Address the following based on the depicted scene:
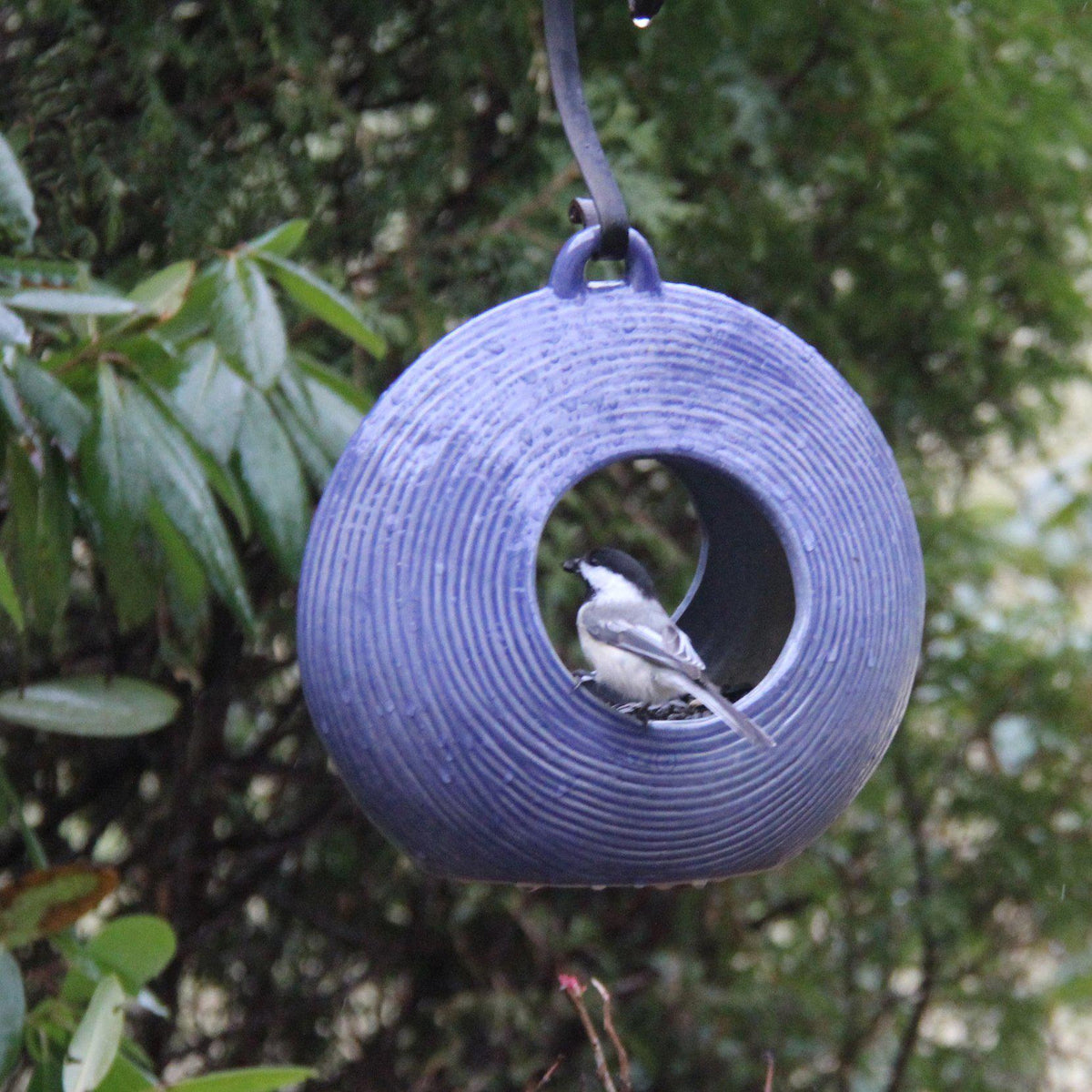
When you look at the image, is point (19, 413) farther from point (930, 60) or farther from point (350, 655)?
point (930, 60)

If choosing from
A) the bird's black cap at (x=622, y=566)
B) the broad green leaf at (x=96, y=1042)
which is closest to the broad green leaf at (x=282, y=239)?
the bird's black cap at (x=622, y=566)

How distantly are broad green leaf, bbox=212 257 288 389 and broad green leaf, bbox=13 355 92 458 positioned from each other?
220mm

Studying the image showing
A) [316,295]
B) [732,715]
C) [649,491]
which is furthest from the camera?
[649,491]

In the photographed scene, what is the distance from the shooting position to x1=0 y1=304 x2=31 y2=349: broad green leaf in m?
1.54

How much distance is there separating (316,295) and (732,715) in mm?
810

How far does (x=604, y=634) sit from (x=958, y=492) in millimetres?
2075

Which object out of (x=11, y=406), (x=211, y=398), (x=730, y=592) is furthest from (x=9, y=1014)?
(x=730, y=592)

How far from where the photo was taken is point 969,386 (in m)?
3.32

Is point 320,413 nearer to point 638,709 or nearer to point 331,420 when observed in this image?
point 331,420

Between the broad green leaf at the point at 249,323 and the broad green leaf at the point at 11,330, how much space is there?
331 mm

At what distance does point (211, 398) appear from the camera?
1.94 meters

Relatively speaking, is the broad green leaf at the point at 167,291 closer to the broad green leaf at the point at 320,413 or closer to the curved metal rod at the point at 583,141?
the broad green leaf at the point at 320,413

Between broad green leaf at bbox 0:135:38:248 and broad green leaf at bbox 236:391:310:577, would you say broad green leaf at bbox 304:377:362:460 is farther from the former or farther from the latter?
broad green leaf at bbox 0:135:38:248

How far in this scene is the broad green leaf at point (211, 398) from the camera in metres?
1.91
